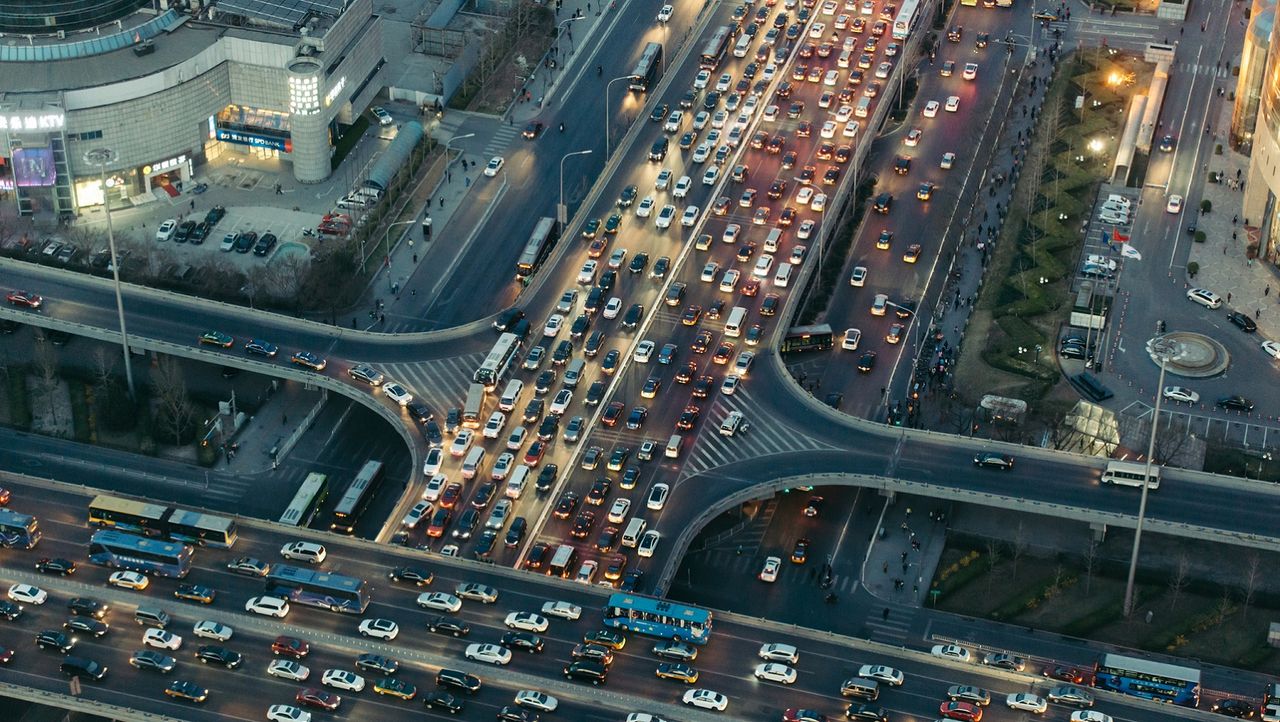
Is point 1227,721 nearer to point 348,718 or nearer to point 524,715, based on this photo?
point 524,715

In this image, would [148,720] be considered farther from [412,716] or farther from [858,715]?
[858,715]

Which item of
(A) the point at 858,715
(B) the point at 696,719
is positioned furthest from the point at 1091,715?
(B) the point at 696,719

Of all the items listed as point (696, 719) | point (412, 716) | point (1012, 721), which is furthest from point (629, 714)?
point (1012, 721)

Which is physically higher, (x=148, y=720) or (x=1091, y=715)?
(x=1091, y=715)

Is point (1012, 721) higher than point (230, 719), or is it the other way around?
point (1012, 721)

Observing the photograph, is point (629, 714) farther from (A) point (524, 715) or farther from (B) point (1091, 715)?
(B) point (1091, 715)

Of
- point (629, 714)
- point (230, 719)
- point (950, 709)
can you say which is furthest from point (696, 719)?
point (230, 719)
